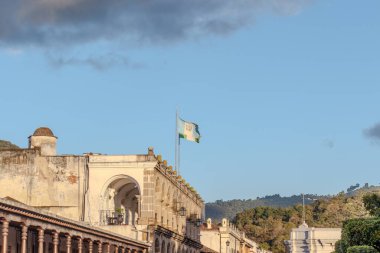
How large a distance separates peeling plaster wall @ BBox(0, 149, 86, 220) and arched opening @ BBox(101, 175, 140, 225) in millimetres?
2554

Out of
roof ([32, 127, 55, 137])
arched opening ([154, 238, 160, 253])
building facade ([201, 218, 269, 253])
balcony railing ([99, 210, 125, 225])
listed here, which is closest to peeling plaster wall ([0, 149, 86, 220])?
balcony railing ([99, 210, 125, 225])

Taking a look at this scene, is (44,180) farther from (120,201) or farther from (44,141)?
(120,201)

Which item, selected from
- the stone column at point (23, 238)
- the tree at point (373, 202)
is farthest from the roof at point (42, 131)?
the stone column at point (23, 238)

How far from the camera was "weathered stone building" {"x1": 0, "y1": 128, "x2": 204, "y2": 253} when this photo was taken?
71312 millimetres

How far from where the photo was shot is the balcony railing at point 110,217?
74.3 m

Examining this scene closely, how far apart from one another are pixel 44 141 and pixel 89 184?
492 cm

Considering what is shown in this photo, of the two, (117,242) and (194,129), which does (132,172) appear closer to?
(117,242)

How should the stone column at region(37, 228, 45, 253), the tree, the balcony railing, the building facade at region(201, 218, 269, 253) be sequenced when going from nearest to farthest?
the stone column at region(37, 228, 45, 253) → the balcony railing → the tree → the building facade at region(201, 218, 269, 253)

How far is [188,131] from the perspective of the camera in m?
92.4

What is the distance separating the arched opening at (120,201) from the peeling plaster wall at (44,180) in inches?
101

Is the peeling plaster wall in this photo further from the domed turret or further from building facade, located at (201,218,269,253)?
building facade, located at (201,218,269,253)

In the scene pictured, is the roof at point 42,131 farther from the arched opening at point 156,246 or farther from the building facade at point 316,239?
the building facade at point 316,239

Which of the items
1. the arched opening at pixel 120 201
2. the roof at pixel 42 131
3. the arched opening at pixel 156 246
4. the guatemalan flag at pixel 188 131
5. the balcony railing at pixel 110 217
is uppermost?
the guatemalan flag at pixel 188 131

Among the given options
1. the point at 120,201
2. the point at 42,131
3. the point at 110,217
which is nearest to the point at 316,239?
the point at 120,201
